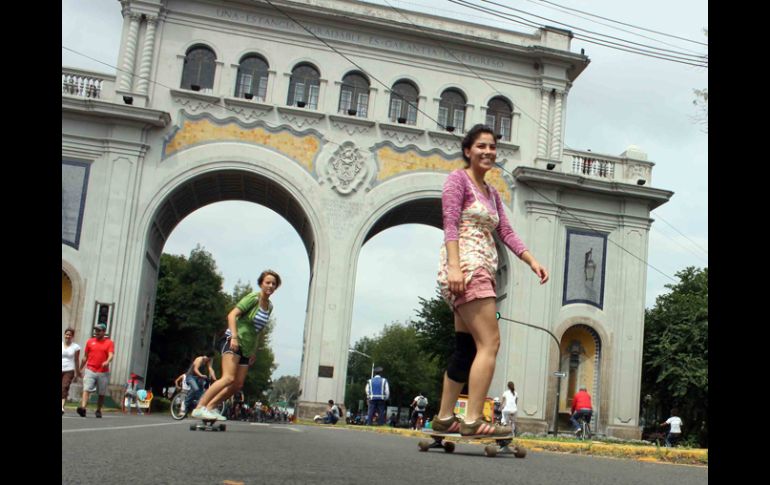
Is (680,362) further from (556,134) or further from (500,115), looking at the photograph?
(500,115)

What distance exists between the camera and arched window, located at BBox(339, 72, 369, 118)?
31.6 metres

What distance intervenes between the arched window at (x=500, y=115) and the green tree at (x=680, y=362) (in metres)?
13.6

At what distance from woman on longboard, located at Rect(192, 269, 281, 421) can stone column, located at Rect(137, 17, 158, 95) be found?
847 inches

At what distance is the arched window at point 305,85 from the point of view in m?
31.2

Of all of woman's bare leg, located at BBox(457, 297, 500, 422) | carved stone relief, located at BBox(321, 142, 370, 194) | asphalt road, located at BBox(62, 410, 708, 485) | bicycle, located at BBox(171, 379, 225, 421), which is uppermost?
carved stone relief, located at BBox(321, 142, 370, 194)

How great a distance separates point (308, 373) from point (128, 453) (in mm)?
24556

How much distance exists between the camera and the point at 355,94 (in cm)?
3167

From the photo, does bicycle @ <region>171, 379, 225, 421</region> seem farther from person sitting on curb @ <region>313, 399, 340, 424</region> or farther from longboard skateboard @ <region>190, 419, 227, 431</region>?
person sitting on curb @ <region>313, 399, 340, 424</region>

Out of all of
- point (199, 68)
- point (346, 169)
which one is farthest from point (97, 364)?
point (199, 68)

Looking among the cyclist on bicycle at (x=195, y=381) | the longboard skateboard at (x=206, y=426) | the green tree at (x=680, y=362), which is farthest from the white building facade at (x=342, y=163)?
the longboard skateboard at (x=206, y=426)

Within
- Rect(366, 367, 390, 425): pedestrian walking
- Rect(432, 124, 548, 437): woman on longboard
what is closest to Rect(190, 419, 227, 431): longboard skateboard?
Rect(432, 124, 548, 437): woman on longboard

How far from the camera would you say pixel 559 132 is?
32.6 meters

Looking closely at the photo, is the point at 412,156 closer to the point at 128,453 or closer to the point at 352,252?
the point at 352,252

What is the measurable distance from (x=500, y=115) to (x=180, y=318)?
102ft
